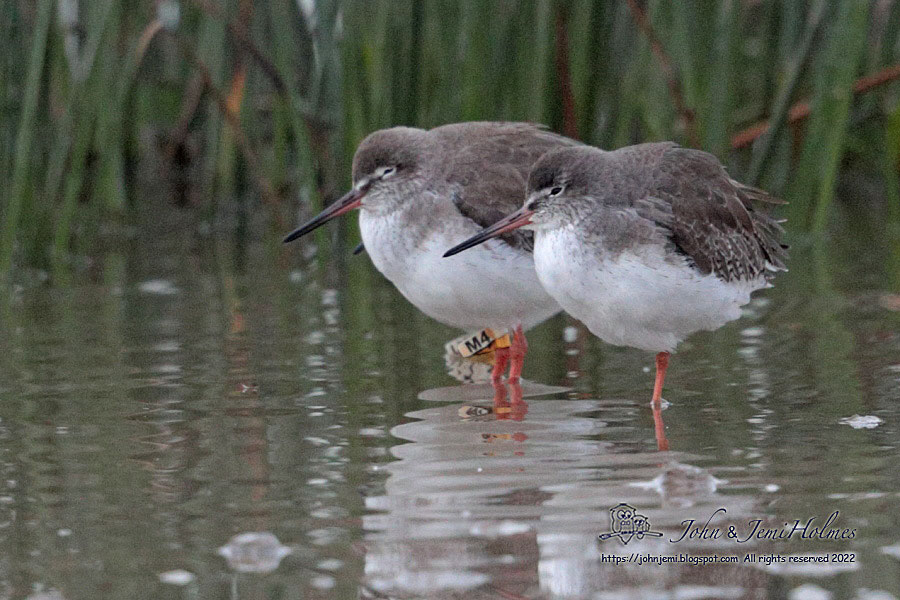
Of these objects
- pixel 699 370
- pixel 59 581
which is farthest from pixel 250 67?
pixel 59 581

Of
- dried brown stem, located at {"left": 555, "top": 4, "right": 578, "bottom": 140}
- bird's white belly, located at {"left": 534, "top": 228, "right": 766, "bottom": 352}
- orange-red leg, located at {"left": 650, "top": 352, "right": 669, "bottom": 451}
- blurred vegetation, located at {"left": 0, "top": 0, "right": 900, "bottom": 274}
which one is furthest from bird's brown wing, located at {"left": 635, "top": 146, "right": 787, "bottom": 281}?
dried brown stem, located at {"left": 555, "top": 4, "right": 578, "bottom": 140}

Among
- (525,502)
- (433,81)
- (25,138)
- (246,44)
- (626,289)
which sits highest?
(246,44)

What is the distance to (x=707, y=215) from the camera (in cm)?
659

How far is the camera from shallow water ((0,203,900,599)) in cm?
433

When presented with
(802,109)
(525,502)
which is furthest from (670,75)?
(525,502)

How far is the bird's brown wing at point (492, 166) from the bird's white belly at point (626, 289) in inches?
25.5

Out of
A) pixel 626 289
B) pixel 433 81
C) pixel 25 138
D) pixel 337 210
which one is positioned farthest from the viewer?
pixel 433 81

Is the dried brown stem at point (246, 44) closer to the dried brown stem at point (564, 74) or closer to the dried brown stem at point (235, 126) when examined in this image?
the dried brown stem at point (235, 126)

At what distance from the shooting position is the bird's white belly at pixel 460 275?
697cm

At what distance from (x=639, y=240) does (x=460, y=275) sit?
106cm

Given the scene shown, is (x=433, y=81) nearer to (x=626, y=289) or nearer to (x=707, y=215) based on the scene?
(x=707, y=215)

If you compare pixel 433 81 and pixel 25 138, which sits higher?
pixel 433 81

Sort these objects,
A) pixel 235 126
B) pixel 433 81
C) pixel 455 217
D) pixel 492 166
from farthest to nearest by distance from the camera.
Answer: pixel 235 126 < pixel 433 81 < pixel 492 166 < pixel 455 217

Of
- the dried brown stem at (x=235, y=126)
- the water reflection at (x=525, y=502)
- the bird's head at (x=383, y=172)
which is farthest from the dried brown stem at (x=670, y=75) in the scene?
the water reflection at (x=525, y=502)
